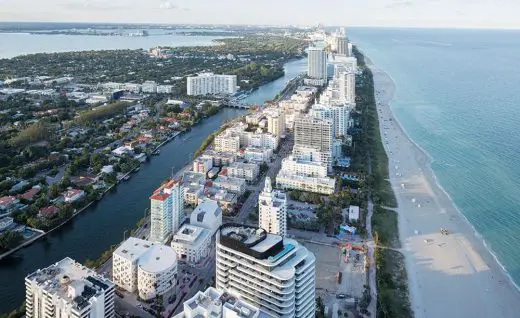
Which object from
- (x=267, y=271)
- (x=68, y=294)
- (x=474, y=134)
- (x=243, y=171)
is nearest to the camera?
(x=267, y=271)

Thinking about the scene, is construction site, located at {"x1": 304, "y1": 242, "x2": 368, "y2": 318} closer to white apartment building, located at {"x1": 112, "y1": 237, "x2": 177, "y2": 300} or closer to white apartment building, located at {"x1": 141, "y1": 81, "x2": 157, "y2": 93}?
white apartment building, located at {"x1": 112, "y1": 237, "x2": 177, "y2": 300}

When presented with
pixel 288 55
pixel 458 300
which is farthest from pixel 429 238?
pixel 288 55

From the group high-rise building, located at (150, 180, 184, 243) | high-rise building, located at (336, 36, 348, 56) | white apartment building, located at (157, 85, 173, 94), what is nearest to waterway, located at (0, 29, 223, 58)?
high-rise building, located at (336, 36, 348, 56)

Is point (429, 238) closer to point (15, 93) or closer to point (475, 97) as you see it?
point (475, 97)

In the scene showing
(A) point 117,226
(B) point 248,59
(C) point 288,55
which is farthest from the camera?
(C) point 288,55

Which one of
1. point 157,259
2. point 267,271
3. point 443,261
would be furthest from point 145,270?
point 443,261

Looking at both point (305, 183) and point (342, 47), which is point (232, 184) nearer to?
point (305, 183)

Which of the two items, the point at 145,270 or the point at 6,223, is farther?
the point at 6,223

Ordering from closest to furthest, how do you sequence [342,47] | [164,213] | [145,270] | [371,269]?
1. [145,270]
2. [371,269]
3. [164,213]
4. [342,47]
